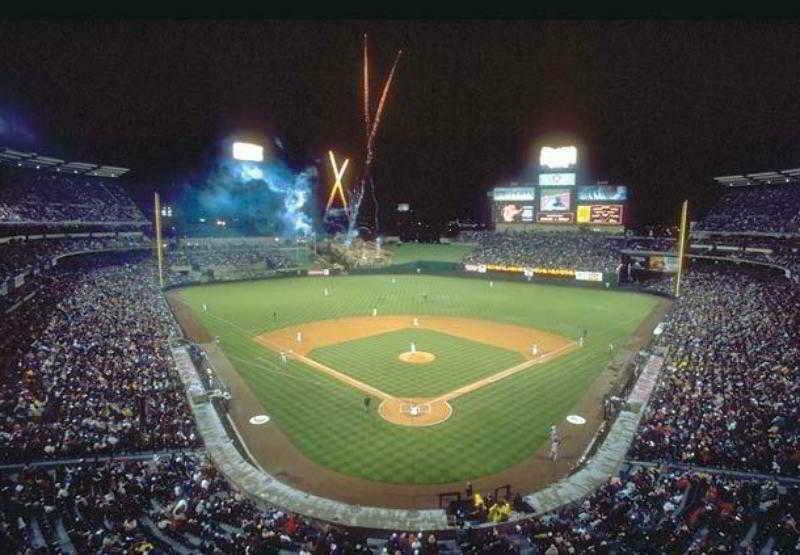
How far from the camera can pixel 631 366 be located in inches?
1061

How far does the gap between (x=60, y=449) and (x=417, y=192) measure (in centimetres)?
9008

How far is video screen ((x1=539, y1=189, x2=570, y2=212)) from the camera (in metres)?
64.4

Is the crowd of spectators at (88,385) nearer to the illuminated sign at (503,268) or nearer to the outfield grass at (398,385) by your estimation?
the outfield grass at (398,385)

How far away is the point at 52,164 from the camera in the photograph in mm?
53781

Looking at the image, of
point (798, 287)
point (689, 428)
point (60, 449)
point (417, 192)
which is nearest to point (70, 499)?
point (60, 449)

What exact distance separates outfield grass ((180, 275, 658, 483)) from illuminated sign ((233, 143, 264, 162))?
32.0 meters

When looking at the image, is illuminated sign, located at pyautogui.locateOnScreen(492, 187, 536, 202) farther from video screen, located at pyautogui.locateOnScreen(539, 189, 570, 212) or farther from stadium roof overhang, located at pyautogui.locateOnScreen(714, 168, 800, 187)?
stadium roof overhang, located at pyautogui.locateOnScreen(714, 168, 800, 187)

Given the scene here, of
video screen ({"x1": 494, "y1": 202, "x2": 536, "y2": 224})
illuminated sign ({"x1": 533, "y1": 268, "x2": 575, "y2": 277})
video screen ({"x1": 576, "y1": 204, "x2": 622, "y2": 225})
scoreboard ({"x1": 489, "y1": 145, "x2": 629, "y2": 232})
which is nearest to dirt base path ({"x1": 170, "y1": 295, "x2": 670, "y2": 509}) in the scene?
illuminated sign ({"x1": 533, "y1": 268, "x2": 575, "y2": 277})

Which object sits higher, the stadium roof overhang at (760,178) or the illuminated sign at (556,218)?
the stadium roof overhang at (760,178)

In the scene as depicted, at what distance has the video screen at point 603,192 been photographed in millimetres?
60531

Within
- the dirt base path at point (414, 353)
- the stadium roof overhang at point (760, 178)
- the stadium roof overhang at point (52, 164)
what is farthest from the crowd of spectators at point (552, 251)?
the stadium roof overhang at point (52, 164)

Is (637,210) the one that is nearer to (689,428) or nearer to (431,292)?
(431,292)

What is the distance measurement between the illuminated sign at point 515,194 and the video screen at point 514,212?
65 centimetres

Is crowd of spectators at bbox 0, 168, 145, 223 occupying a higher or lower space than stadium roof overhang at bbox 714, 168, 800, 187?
lower
